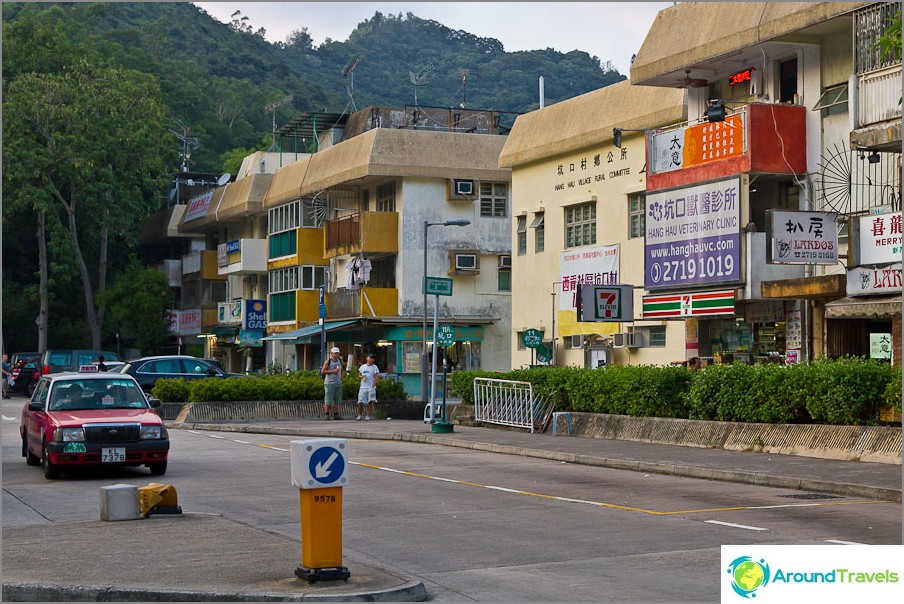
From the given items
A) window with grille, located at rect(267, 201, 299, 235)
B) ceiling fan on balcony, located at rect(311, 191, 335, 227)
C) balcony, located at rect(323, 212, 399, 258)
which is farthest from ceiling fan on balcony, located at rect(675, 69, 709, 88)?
window with grille, located at rect(267, 201, 299, 235)

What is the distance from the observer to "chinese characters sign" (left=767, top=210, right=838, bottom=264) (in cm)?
2486

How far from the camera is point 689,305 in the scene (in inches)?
1211

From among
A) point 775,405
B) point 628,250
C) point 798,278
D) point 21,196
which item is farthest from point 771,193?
point 21,196

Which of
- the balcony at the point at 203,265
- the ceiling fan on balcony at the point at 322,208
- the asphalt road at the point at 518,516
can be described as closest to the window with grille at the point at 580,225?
the asphalt road at the point at 518,516

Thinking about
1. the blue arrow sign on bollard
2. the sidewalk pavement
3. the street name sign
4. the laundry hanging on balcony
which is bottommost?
the sidewalk pavement

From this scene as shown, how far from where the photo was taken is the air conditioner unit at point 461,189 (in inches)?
1992

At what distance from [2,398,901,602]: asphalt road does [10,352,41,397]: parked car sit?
33779mm

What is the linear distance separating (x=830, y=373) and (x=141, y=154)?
54.2 metres

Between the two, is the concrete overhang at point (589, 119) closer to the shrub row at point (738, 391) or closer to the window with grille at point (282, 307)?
the shrub row at point (738, 391)

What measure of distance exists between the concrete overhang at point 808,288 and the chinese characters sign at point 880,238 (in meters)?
1.45

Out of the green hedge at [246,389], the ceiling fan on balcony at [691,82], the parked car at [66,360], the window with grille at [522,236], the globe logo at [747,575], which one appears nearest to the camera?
the globe logo at [747,575]

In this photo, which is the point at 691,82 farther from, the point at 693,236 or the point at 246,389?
the point at 246,389

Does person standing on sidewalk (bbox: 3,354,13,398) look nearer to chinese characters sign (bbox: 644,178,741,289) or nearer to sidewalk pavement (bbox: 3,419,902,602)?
chinese characters sign (bbox: 644,178,741,289)

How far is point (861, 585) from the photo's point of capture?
7375 mm
